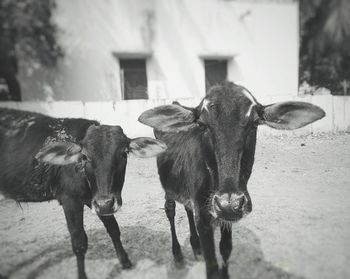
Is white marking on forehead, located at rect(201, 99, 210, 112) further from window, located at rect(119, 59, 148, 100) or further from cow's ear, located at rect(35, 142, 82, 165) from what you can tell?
window, located at rect(119, 59, 148, 100)

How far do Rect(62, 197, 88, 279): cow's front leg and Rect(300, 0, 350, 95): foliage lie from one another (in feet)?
37.9

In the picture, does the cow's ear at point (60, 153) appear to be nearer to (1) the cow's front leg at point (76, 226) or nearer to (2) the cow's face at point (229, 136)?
(1) the cow's front leg at point (76, 226)

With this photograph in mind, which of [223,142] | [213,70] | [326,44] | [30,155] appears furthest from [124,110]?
[326,44]

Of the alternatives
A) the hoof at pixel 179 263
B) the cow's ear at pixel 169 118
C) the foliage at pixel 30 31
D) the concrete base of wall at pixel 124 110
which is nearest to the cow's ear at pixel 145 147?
the cow's ear at pixel 169 118

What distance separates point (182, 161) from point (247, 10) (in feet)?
34.4

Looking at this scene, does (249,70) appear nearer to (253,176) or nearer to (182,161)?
(253,176)

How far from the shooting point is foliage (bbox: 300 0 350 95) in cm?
1157

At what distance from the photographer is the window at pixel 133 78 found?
11.6m

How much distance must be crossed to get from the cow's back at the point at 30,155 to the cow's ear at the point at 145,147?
0.64 m

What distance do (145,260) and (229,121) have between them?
2.14 meters

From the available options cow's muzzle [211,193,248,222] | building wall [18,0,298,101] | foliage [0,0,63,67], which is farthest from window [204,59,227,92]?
cow's muzzle [211,193,248,222]

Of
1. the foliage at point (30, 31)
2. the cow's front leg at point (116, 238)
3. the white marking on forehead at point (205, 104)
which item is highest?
the foliage at point (30, 31)

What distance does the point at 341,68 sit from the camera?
14.8 meters

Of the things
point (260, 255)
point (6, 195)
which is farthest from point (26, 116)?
point (260, 255)
